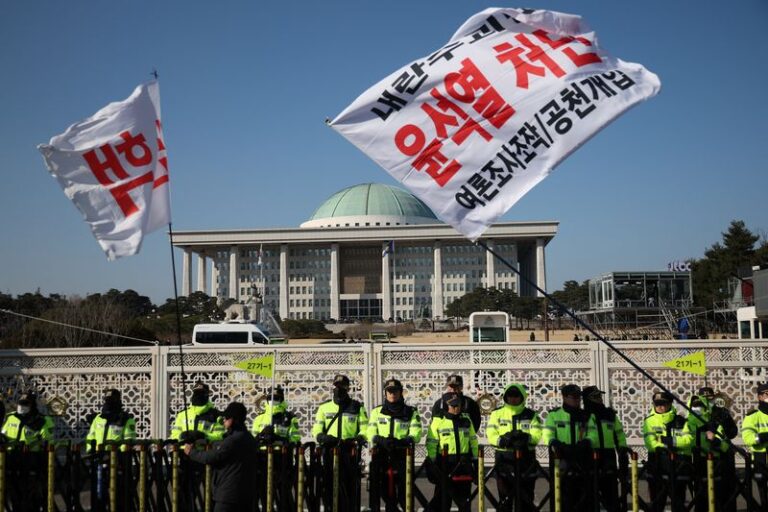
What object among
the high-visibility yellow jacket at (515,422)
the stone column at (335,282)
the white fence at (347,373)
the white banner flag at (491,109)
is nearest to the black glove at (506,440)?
the high-visibility yellow jacket at (515,422)

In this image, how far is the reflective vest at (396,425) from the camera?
24.2ft

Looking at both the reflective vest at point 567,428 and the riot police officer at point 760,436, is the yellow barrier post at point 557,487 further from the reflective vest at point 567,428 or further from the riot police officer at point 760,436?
the riot police officer at point 760,436

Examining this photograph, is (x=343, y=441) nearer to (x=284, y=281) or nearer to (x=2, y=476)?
(x=2, y=476)

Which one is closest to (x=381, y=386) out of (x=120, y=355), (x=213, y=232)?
(x=120, y=355)

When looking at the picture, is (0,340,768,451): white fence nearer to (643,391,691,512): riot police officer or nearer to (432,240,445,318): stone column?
(643,391,691,512): riot police officer

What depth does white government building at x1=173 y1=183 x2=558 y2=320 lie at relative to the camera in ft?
340

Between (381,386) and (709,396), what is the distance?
472 cm

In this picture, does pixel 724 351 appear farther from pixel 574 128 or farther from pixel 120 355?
pixel 120 355

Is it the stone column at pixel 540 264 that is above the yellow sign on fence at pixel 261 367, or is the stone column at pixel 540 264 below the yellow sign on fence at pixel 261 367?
above

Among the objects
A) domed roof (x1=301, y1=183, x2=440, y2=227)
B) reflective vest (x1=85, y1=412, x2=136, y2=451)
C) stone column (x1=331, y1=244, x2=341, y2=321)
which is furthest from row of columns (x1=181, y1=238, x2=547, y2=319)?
reflective vest (x1=85, y1=412, x2=136, y2=451)

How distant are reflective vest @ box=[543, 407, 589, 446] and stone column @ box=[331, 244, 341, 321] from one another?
97599 mm

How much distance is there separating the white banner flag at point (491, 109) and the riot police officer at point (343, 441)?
3.09 meters

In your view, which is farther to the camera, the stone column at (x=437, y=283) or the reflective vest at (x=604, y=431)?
the stone column at (x=437, y=283)

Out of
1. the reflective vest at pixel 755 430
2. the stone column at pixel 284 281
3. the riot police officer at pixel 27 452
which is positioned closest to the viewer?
the reflective vest at pixel 755 430
